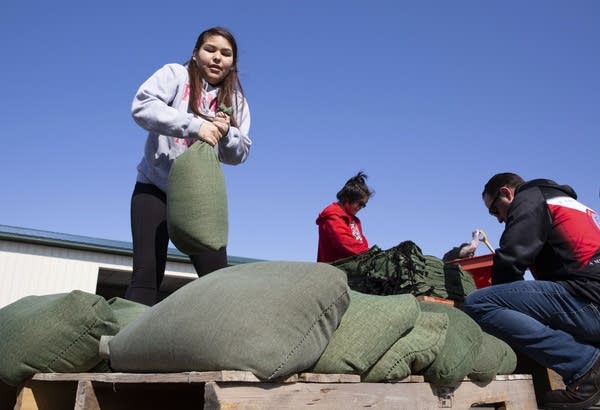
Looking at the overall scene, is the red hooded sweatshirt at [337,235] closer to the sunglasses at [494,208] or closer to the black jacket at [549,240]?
the sunglasses at [494,208]

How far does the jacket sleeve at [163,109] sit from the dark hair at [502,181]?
199 cm

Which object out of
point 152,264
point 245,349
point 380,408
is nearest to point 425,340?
point 380,408

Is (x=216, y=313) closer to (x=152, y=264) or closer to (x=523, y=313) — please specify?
(x=152, y=264)

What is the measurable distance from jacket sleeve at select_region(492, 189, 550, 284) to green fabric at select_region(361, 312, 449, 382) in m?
1.03

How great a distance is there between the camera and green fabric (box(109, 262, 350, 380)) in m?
1.42

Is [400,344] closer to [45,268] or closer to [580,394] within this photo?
[580,394]

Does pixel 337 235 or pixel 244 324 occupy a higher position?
pixel 244 324

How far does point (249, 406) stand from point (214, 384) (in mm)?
111

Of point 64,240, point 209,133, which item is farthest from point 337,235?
point 64,240

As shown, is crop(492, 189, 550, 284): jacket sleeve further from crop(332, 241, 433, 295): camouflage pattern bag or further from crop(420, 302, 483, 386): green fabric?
crop(332, 241, 433, 295): camouflage pattern bag

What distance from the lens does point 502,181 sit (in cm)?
343

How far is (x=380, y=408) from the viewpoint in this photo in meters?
1.71

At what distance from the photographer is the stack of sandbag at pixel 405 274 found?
12.8 feet

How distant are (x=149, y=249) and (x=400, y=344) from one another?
1.21m
